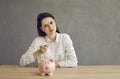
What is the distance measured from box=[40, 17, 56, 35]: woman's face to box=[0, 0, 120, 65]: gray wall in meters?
0.70

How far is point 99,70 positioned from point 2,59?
A: 5.11 feet

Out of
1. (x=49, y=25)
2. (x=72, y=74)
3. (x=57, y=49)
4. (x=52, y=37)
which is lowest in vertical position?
(x=72, y=74)

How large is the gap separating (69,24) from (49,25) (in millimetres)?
757

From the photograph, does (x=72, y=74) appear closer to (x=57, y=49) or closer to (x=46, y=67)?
(x=46, y=67)

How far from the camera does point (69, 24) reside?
306 cm

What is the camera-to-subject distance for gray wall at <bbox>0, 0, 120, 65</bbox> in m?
3.03

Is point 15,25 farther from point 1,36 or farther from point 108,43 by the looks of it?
point 108,43

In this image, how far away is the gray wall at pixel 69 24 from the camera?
3.03 metres

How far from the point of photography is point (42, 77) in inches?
66.2

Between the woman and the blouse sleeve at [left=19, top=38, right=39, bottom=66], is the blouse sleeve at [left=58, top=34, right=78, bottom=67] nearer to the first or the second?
the woman

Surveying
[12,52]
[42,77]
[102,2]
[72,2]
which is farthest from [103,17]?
[42,77]

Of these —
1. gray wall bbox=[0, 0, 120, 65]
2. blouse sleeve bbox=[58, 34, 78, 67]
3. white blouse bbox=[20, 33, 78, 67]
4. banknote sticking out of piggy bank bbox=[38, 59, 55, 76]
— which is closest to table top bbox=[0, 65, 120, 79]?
banknote sticking out of piggy bank bbox=[38, 59, 55, 76]

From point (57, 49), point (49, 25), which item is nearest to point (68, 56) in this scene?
point (57, 49)

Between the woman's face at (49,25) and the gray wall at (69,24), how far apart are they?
703mm
